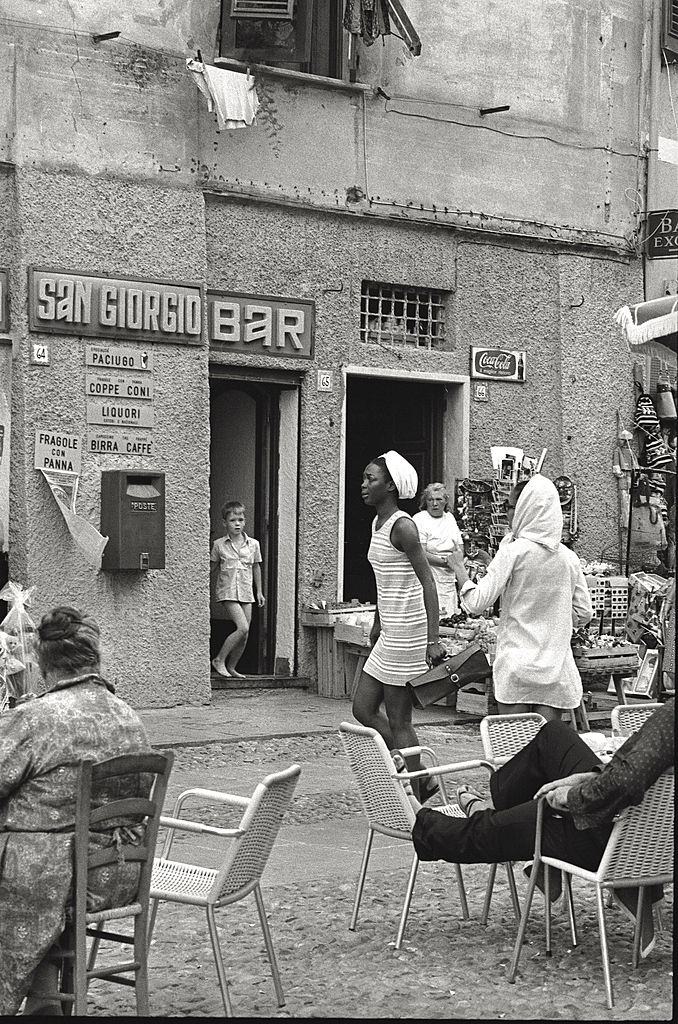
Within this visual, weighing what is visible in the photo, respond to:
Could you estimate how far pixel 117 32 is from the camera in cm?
1255

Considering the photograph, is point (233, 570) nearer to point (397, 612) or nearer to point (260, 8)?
point (260, 8)

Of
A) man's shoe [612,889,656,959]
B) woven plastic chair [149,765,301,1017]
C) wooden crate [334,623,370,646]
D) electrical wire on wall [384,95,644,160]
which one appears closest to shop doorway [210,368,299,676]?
wooden crate [334,623,370,646]

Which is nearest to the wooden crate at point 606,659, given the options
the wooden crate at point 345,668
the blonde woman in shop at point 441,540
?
the blonde woman in shop at point 441,540

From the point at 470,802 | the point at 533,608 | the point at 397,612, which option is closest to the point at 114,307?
the point at 397,612

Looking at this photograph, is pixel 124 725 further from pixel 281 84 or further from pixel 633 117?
pixel 633 117

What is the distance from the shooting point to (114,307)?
12.7m

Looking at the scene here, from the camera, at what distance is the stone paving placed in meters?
5.45

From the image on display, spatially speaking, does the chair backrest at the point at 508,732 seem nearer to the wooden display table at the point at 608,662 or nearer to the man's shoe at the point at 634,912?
the man's shoe at the point at 634,912

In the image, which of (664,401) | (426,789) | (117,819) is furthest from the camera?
(664,401)

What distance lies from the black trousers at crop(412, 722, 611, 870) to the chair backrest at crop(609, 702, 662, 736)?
102cm

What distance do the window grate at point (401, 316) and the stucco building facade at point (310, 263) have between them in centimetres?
3

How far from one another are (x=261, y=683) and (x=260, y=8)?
18.9 feet

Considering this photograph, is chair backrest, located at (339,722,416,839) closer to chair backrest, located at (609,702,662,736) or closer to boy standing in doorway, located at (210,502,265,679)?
chair backrest, located at (609,702,662,736)

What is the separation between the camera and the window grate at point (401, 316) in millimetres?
14625
